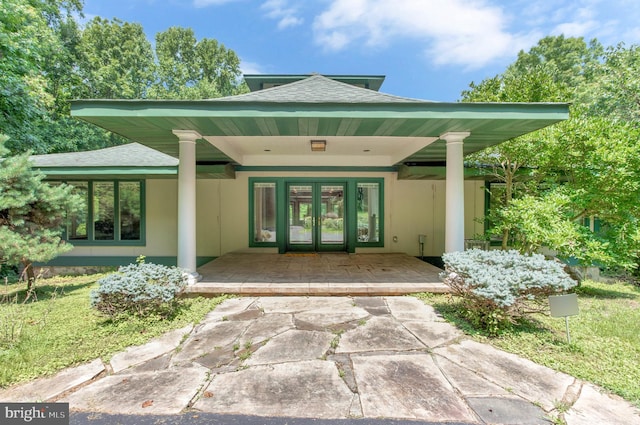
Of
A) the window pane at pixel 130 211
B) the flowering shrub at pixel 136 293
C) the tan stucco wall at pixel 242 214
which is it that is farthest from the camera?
the tan stucco wall at pixel 242 214

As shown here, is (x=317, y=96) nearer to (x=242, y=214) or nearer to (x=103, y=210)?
(x=242, y=214)

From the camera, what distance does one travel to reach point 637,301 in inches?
200

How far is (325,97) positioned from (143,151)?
21.7 ft

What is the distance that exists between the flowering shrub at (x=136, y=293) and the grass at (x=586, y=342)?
368cm

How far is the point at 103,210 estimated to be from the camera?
7.82 metres

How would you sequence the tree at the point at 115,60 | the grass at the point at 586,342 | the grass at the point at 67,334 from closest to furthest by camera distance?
1. the grass at the point at 586,342
2. the grass at the point at 67,334
3. the tree at the point at 115,60

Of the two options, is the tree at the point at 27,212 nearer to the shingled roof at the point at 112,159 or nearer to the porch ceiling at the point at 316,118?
the porch ceiling at the point at 316,118

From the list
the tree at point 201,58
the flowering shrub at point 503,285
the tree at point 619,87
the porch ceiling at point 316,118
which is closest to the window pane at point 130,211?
the porch ceiling at point 316,118

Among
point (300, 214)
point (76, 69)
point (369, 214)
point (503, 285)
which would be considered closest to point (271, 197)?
point (300, 214)

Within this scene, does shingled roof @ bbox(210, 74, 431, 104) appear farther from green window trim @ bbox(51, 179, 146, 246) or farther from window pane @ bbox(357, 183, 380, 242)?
green window trim @ bbox(51, 179, 146, 246)

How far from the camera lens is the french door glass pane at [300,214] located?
8.20m

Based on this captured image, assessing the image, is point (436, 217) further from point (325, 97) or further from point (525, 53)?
point (525, 53)

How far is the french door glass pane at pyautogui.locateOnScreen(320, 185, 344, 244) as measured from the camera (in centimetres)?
823

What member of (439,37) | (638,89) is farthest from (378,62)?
(638,89)
